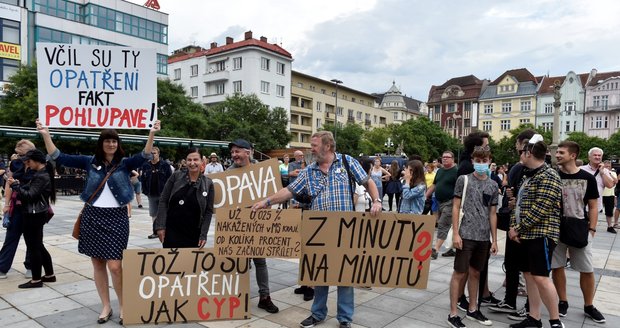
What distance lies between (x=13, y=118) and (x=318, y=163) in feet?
92.6

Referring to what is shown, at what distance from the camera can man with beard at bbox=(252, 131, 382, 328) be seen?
4441mm

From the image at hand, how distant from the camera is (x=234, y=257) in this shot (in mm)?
4582

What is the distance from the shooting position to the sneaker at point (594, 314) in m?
4.79

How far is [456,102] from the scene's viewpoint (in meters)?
94.2

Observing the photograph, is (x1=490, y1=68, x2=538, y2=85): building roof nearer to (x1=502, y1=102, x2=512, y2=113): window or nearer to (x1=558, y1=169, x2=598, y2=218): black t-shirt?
(x1=502, y1=102, x2=512, y2=113): window

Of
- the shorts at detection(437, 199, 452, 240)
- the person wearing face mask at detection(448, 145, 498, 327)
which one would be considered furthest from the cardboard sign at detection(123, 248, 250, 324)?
the shorts at detection(437, 199, 452, 240)

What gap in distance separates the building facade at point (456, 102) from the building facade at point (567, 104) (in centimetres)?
1325

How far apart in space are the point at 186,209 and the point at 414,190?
4.37 m

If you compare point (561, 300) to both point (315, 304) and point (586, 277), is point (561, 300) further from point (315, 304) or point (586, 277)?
point (315, 304)

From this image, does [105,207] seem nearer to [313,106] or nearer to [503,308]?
[503,308]

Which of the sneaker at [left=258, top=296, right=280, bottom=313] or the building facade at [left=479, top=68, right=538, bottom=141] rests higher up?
the building facade at [left=479, top=68, right=538, bottom=141]

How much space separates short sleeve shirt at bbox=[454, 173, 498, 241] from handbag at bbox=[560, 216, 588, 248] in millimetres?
869

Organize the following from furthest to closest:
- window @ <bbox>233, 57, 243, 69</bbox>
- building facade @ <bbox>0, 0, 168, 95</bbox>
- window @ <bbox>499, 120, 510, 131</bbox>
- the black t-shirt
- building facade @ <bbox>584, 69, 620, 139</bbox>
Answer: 1. window @ <bbox>499, 120, 510, 131</bbox>
2. building facade @ <bbox>584, 69, 620, 139</bbox>
3. window @ <bbox>233, 57, 243, 69</bbox>
4. building facade @ <bbox>0, 0, 168, 95</bbox>
5. the black t-shirt

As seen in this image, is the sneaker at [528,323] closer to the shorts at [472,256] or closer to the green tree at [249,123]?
the shorts at [472,256]
